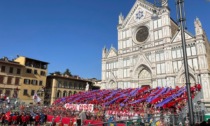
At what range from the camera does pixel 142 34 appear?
148ft

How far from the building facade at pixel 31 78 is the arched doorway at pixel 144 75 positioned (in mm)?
23842

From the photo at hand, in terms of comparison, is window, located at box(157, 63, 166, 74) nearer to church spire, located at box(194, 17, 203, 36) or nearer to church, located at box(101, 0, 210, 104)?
church, located at box(101, 0, 210, 104)

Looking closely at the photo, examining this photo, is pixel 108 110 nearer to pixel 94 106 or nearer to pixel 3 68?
pixel 94 106

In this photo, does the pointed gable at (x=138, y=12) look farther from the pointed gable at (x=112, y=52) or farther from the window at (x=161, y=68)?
the window at (x=161, y=68)

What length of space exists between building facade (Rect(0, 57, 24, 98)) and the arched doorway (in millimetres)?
29428

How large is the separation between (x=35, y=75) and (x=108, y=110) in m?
29.7

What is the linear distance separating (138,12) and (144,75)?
17.0 meters

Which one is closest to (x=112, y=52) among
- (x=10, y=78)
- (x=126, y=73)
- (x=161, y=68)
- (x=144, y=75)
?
(x=126, y=73)

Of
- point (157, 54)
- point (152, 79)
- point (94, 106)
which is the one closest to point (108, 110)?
point (94, 106)

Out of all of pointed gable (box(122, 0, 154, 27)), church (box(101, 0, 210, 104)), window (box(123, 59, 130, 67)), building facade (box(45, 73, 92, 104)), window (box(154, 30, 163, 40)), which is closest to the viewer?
church (box(101, 0, 210, 104))

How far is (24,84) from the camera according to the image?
4509cm

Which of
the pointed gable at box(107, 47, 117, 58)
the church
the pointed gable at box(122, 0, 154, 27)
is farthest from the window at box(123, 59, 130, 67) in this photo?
the pointed gable at box(122, 0, 154, 27)

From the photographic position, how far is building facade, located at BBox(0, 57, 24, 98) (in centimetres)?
4151

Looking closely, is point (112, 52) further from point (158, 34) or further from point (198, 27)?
point (198, 27)
